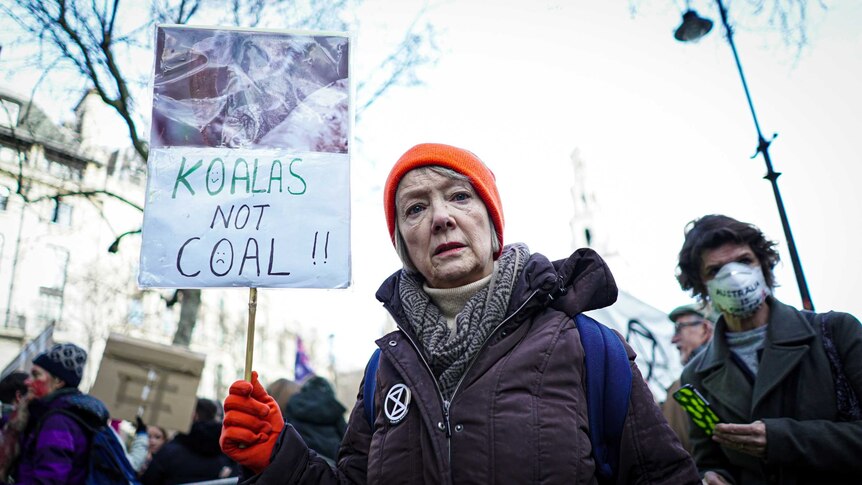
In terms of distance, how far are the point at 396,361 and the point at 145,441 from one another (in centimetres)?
578

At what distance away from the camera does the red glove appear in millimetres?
1842

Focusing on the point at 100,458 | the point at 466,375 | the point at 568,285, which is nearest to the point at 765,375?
the point at 568,285

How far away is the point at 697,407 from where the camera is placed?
257 centimetres

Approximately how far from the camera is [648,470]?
5.41ft

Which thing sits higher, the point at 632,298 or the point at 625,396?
the point at 632,298

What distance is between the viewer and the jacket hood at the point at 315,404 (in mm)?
5012

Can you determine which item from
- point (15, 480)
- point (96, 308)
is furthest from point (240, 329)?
point (15, 480)

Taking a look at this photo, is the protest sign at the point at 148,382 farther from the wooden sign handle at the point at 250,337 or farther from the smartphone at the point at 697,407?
the smartphone at the point at 697,407

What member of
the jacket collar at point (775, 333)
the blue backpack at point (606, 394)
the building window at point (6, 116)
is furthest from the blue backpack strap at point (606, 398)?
the building window at point (6, 116)

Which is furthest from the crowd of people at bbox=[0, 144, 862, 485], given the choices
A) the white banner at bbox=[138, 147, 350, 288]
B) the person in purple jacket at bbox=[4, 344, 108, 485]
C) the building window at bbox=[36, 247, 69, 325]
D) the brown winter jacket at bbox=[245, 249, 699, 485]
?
the building window at bbox=[36, 247, 69, 325]

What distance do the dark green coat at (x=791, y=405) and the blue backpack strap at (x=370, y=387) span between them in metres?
1.52

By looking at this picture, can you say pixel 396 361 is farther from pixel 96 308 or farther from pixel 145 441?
pixel 96 308

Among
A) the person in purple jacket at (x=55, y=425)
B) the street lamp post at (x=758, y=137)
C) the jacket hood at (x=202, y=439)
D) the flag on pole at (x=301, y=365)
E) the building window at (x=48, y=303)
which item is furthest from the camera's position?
the building window at (x=48, y=303)

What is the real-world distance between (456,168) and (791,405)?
1697 millimetres
